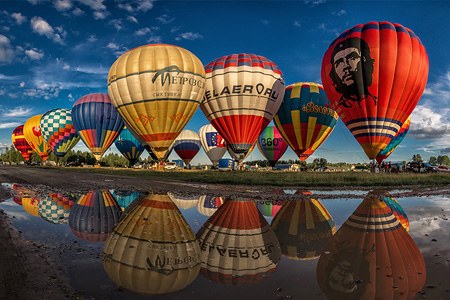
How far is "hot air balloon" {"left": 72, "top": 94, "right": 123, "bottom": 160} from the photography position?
41.2 m

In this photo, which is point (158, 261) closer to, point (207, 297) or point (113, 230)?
point (207, 297)

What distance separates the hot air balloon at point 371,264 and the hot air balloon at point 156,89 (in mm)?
18917

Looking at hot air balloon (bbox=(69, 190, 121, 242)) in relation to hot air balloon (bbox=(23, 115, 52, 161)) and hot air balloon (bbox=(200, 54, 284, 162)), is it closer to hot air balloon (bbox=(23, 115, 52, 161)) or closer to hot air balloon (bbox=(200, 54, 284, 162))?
hot air balloon (bbox=(200, 54, 284, 162))

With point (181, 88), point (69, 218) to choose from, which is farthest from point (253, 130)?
point (69, 218)

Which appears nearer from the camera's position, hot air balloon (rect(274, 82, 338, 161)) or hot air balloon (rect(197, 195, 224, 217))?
hot air balloon (rect(197, 195, 224, 217))

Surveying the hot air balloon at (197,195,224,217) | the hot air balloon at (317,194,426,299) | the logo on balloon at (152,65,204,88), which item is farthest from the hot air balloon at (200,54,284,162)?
the hot air balloon at (317,194,426,299)

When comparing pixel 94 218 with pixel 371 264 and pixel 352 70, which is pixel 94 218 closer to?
pixel 371 264

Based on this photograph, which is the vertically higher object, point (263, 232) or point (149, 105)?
point (149, 105)

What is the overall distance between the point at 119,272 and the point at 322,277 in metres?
3.15

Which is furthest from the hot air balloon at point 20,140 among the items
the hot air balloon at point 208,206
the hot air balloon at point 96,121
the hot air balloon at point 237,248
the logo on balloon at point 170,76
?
the hot air balloon at point 237,248

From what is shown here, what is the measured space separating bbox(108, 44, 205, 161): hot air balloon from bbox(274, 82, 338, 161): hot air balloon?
41.3 feet

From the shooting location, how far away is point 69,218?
30.3 ft

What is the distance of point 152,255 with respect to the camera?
5.73 meters

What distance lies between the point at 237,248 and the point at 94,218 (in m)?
5.03
